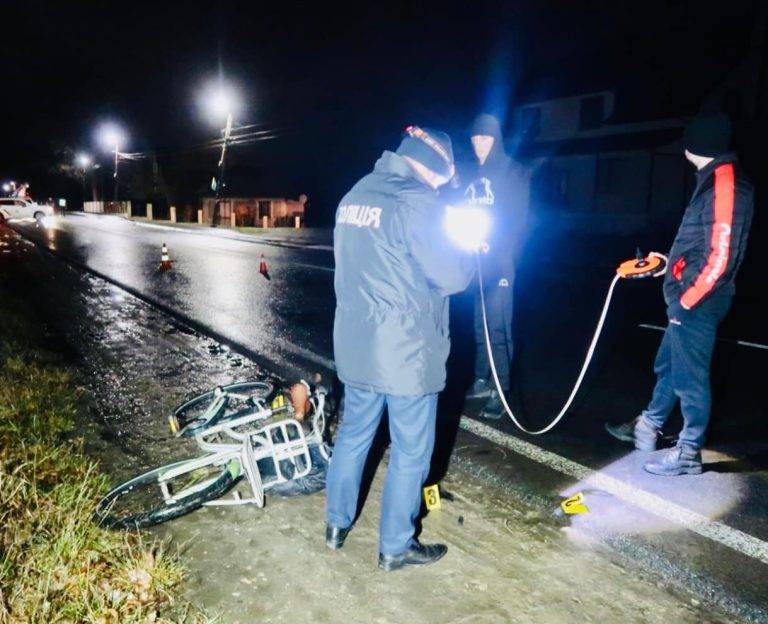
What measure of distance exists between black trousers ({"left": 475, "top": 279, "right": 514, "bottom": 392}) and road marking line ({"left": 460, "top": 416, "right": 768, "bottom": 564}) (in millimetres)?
601

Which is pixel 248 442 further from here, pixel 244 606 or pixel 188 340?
pixel 188 340

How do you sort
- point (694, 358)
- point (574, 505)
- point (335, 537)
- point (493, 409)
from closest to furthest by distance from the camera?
point (335, 537) < point (574, 505) < point (694, 358) < point (493, 409)

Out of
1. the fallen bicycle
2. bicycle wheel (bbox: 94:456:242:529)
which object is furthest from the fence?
bicycle wheel (bbox: 94:456:242:529)

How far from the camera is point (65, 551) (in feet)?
9.30

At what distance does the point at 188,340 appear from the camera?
24.9 feet

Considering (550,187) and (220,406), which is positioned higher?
(550,187)

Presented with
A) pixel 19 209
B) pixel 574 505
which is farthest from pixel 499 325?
pixel 19 209

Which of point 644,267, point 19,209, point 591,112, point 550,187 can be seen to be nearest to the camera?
point 644,267

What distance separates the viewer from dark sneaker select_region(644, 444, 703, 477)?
3.92m

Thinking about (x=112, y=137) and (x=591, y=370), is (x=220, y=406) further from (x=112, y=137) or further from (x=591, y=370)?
(x=112, y=137)

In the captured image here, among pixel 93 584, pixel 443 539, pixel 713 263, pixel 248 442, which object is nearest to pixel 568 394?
pixel 713 263

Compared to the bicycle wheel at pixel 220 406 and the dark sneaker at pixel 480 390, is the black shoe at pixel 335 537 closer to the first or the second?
the bicycle wheel at pixel 220 406

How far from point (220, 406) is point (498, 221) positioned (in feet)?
8.43

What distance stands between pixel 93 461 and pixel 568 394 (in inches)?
159
